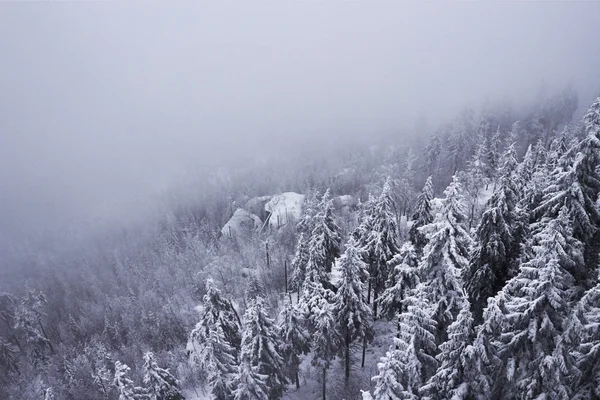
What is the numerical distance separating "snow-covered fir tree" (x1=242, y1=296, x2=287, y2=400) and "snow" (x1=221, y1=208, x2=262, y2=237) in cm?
7545

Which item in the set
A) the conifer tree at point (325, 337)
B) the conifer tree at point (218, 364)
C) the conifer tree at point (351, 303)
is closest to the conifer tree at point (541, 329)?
A: the conifer tree at point (351, 303)

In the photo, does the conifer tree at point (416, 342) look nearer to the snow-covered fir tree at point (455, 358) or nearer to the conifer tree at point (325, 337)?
the snow-covered fir tree at point (455, 358)

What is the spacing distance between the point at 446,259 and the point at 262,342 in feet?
52.4

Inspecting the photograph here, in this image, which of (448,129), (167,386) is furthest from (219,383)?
(448,129)

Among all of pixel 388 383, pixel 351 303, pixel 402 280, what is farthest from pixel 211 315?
pixel 388 383

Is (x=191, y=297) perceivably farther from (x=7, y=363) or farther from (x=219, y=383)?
(x=219, y=383)

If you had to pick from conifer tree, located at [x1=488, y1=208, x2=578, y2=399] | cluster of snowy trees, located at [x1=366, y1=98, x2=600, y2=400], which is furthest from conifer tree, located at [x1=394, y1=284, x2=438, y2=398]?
conifer tree, located at [x1=488, y1=208, x2=578, y2=399]

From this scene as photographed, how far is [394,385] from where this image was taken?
1371 cm

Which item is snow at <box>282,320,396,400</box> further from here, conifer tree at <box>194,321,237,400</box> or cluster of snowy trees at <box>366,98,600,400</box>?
cluster of snowy trees at <box>366,98,600,400</box>

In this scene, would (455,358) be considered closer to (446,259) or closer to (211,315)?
(446,259)

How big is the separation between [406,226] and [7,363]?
253 feet

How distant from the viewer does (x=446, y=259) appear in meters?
15.8

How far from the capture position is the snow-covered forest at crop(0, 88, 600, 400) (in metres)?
13.9

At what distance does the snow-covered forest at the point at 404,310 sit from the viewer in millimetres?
13938
